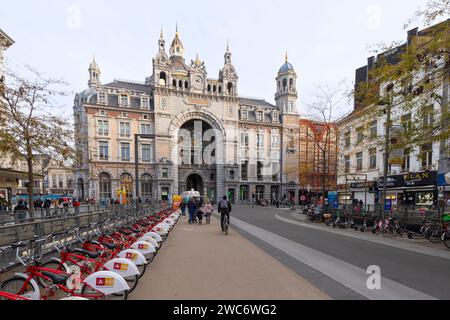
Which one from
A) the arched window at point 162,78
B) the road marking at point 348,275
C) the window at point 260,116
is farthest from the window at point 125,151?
the road marking at point 348,275

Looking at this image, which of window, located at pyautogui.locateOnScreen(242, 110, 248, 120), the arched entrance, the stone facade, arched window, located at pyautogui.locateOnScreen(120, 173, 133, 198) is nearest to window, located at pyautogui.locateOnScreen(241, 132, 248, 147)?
the stone facade

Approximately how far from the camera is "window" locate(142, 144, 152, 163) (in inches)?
1940

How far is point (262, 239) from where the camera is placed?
36.9 ft

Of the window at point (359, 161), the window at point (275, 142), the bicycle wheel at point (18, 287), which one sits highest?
the window at point (275, 142)

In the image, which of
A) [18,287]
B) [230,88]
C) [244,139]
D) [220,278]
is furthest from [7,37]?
[244,139]

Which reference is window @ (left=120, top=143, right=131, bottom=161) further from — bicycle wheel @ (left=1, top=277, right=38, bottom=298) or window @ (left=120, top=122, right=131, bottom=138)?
bicycle wheel @ (left=1, top=277, right=38, bottom=298)

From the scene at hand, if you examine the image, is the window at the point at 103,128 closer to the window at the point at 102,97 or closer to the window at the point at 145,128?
the window at the point at 102,97

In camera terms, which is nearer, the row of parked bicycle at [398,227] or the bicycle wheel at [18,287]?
the bicycle wheel at [18,287]

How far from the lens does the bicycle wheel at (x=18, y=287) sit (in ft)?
12.8

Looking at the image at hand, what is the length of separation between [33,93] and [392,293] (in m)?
15.3

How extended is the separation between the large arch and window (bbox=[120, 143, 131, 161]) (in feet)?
26.7

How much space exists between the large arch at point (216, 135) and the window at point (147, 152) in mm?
4348

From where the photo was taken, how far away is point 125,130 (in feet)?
156
